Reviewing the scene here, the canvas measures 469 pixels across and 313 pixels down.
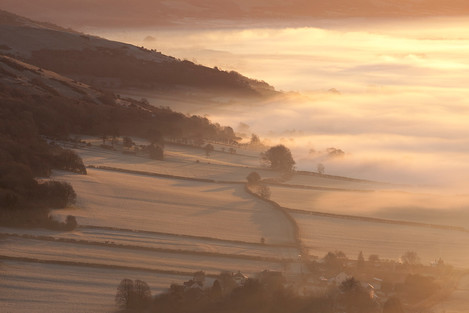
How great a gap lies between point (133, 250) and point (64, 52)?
217 ft

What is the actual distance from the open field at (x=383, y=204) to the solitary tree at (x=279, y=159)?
609 centimetres

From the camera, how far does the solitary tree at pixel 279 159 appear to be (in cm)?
4994

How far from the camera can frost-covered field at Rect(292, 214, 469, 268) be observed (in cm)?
3222

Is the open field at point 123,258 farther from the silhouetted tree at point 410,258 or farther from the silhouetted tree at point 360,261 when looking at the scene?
the silhouetted tree at point 410,258

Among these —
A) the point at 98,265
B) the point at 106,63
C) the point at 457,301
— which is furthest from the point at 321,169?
the point at 106,63

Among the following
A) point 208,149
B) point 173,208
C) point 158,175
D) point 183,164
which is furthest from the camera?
point 208,149

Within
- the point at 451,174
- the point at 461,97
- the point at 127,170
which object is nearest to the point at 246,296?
the point at 127,170

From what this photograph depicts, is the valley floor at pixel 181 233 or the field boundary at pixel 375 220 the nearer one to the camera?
the valley floor at pixel 181 233

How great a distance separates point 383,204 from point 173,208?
11223mm

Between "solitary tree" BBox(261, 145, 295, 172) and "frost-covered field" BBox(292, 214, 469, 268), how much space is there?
12569 mm

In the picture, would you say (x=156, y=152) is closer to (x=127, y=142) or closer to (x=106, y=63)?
(x=127, y=142)

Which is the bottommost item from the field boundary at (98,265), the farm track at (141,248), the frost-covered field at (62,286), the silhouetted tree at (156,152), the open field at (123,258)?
the frost-covered field at (62,286)

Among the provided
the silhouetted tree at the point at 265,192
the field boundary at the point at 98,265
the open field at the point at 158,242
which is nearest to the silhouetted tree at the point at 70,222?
the open field at the point at 158,242

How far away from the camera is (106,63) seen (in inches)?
3647
